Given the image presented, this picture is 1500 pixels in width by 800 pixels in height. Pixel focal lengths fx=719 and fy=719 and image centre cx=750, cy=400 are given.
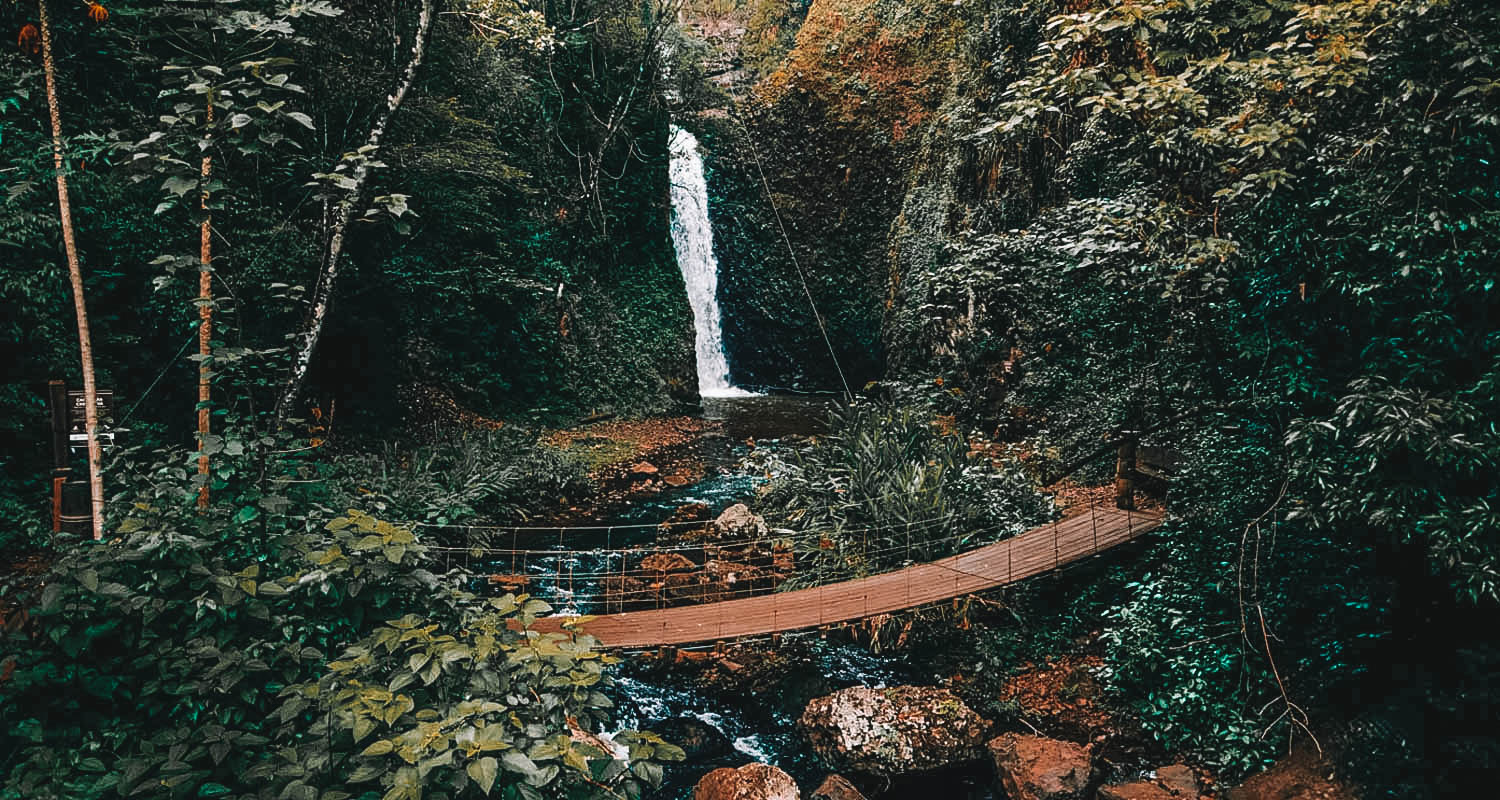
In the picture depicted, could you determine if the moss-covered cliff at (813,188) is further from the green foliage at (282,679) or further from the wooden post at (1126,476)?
the green foliage at (282,679)

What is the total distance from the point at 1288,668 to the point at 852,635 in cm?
304

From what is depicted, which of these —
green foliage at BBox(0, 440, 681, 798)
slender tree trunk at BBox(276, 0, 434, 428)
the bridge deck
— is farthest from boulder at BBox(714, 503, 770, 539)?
green foliage at BBox(0, 440, 681, 798)

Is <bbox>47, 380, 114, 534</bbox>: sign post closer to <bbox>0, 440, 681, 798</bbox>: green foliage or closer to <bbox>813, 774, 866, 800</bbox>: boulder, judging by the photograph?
<bbox>0, 440, 681, 798</bbox>: green foliage

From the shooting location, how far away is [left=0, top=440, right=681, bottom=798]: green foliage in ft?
6.77

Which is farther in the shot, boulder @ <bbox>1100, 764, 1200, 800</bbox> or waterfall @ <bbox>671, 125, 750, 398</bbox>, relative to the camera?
waterfall @ <bbox>671, 125, 750, 398</bbox>

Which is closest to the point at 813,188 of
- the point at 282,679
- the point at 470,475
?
the point at 470,475

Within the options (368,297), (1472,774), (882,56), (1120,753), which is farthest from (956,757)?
(882,56)

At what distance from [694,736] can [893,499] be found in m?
2.90

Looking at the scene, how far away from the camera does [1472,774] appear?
3729mm

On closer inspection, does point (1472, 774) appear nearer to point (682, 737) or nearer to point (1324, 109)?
point (1324, 109)

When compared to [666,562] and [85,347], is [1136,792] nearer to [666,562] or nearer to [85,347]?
[666,562]

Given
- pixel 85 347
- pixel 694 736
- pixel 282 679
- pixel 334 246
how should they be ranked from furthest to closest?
pixel 694 736 < pixel 334 246 < pixel 85 347 < pixel 282 679

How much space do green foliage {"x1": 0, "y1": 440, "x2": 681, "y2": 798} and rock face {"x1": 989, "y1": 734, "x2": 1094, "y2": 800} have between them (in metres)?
3.17

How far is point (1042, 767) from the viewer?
15.0 feet
